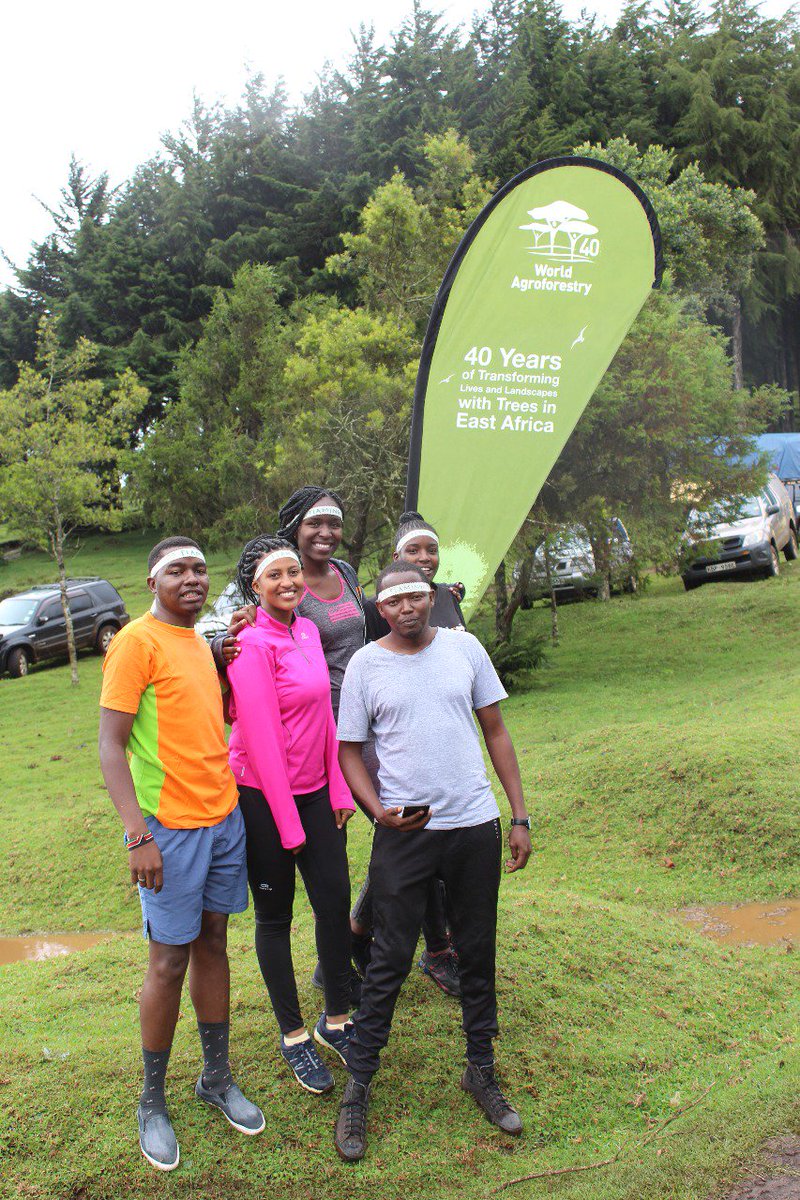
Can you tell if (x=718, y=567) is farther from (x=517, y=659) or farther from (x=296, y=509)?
(x=296, y=509)

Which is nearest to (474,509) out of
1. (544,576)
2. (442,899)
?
(442,899)

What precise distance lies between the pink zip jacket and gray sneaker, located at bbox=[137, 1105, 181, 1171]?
3.20 feet

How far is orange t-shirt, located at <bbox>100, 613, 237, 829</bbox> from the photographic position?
3309 mm

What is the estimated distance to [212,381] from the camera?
24.0m

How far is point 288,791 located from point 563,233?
480cm

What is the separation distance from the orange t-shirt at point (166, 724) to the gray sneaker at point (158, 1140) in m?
0.99

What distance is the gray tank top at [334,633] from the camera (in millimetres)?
4098

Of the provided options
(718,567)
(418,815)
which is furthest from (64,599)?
(418,815)

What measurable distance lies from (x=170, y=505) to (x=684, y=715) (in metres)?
17.7

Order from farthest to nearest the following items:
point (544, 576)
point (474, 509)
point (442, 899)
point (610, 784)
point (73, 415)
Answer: point (73, 415) → point (544, 576) → point (610, 784) → point (474, 509) → point (442, 899)

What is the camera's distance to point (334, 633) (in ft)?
13.5

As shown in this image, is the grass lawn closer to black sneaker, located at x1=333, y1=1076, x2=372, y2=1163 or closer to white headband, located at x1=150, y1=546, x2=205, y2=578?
black sneaker, located at x1=333, y1=1076, x2=372, y2=1163

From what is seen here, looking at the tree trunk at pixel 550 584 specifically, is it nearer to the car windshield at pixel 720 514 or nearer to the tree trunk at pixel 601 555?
the tree trunk at pixel 601 555

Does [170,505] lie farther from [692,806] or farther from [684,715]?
[692,806]
